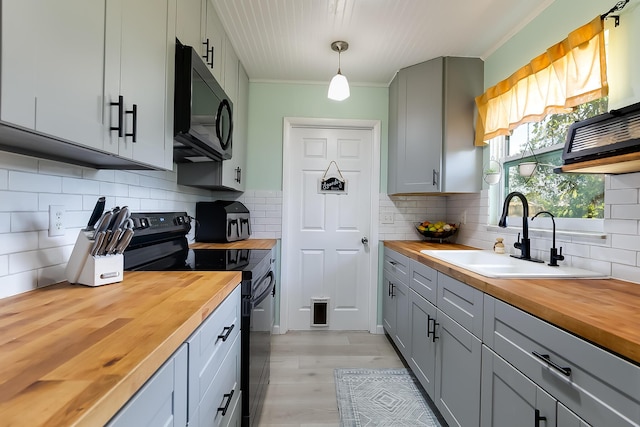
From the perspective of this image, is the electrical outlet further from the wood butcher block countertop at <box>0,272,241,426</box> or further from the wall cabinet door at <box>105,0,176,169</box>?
the wall cabinet door at <box>105,0,176,169</box>

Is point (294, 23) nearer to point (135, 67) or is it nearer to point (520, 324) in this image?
point (135, 67)

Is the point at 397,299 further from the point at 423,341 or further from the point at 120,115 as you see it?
the point at 120,115

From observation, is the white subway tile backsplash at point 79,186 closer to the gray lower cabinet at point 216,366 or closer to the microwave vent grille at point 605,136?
the gray lower cabinet at point 216,366

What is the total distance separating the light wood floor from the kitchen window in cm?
153

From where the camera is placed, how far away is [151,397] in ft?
1.99

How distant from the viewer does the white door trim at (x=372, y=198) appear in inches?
115

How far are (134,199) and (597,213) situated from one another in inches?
92.0

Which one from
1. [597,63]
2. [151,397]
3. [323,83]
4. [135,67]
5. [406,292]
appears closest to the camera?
[151,397]

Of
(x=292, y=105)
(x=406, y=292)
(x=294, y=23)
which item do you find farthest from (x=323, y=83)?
(x=406, y=292)

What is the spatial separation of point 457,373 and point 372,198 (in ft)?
5.82

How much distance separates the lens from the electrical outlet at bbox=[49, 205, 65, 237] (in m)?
1.08

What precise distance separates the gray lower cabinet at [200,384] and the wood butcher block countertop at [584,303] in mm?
1029

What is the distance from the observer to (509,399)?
111 cm

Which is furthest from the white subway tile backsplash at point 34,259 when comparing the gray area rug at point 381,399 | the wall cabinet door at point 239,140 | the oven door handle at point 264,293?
the gray area rug at point 381,399
